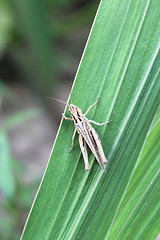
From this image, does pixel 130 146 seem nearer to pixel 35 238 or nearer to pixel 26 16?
pixel 35 238

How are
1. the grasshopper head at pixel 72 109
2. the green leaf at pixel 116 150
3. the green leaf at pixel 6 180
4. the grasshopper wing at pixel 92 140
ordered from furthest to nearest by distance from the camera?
the green leaf at pixel 6 180, the grasshopper head at pixel 72 109, the grasshopper wing at pixel 92 140, the green leaf at pixel 116 150

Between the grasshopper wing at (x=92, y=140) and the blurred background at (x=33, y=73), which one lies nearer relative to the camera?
the grasshopper wing at (x=92, y=140)

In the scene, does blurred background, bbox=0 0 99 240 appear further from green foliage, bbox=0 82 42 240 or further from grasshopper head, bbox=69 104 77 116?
grasshopper head, bbox=69 104 77 116

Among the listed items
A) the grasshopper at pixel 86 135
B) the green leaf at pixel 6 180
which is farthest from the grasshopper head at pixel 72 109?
the green leaf at pixel 6 180

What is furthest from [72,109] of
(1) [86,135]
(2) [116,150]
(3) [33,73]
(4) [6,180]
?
(3) [33,73]

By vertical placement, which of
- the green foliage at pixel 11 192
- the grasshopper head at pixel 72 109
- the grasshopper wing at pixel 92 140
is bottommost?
the green foliage at pixel 11 192

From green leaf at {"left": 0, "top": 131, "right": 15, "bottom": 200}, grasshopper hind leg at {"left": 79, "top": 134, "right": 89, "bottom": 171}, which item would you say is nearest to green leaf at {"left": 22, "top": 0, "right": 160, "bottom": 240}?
grasshopper hind leg at {"left": 79, "top": 134, "right": 89, "bottom": 171}

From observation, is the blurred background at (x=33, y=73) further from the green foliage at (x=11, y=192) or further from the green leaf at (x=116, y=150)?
the green leaf at (x=116, y=150)
